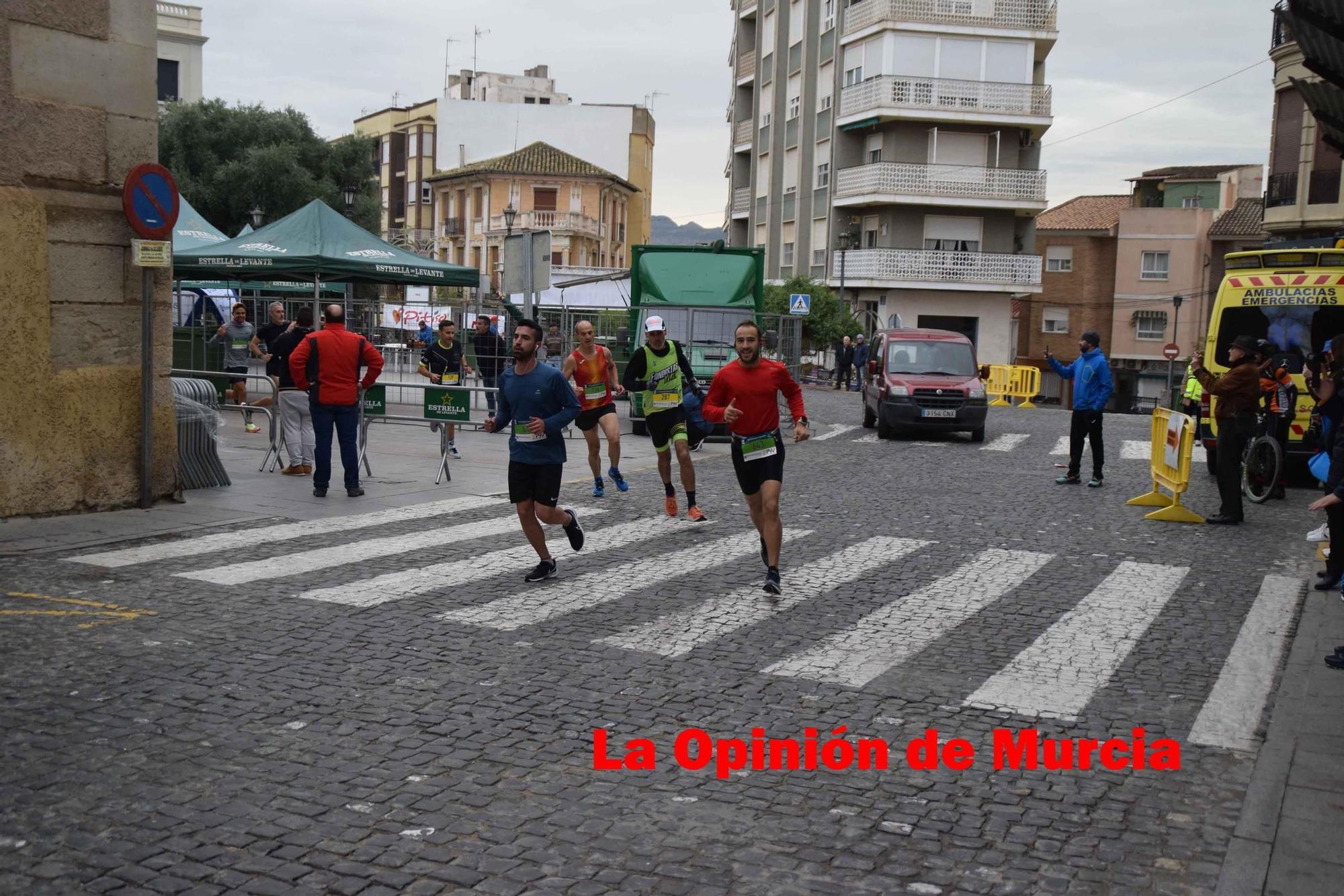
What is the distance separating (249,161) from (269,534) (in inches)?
1670

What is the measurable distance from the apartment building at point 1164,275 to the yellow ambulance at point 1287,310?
40.5 m

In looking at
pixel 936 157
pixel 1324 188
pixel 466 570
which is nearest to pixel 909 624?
pixel 466 570

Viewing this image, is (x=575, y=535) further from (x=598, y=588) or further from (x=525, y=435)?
(x=525, y=435)

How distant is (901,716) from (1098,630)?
251cm

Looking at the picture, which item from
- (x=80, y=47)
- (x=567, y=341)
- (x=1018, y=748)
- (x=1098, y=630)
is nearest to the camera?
(x=1018, y=748)

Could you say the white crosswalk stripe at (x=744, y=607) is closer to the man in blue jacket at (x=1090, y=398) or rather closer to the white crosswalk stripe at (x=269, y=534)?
the white crosswalk stripe at (x=269, y=534)

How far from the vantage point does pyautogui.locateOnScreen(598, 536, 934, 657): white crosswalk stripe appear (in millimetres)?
7516

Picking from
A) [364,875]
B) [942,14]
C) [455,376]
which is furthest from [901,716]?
[942,14]

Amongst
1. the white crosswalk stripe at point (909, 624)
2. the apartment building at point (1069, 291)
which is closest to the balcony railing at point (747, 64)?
the apartment building at point (1069, 291)

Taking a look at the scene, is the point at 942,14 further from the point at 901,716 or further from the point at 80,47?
the point at 901,716

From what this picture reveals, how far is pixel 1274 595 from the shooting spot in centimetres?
938

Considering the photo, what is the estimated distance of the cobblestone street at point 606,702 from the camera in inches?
175

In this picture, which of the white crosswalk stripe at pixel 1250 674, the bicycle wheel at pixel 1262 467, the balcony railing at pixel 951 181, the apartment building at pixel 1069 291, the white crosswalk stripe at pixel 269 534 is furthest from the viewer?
the apartment building at pixel 1069 291

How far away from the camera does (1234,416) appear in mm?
12586
